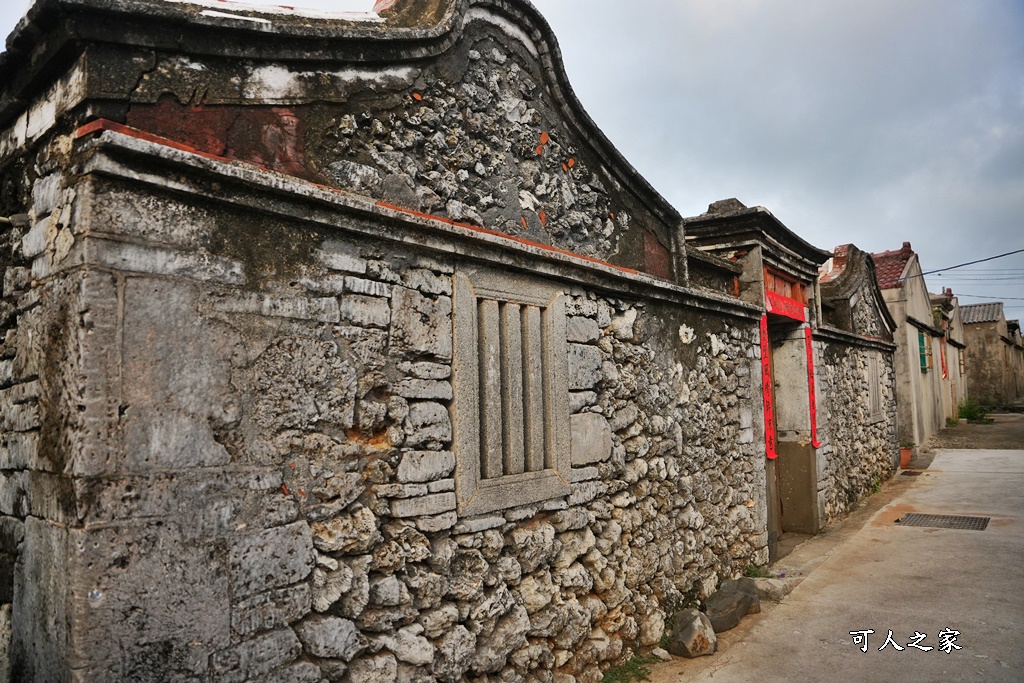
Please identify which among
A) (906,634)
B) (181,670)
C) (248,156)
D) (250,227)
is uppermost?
(248,156)

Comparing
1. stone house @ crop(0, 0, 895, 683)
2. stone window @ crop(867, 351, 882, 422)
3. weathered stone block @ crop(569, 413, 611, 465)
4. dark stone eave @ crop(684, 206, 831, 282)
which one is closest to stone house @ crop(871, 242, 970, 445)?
stone window @ crop(867, 351, 882, 422)

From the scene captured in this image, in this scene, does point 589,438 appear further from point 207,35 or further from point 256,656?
point 207,35

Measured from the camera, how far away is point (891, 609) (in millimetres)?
5359

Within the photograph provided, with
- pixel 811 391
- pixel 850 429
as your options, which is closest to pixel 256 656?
pixel 811 391

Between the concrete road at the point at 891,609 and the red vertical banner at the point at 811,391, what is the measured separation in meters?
1.10

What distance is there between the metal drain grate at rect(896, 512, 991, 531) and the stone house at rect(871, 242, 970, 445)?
5566 mm

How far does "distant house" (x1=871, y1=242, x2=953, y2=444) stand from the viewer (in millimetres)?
13672

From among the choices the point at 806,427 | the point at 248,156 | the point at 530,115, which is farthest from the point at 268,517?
the point at 806,427

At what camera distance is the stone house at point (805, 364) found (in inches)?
277

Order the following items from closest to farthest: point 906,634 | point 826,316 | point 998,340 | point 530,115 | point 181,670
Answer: point 181,670 → point 530,115 → point 906,634 → point 826,316 → point 998,340

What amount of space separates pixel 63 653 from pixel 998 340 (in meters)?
30.8

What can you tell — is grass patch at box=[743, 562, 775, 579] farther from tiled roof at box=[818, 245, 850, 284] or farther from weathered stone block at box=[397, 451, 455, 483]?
tiled roof at box=[818, 245, 850, 284]

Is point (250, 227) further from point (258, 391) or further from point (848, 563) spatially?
point (848, 563)

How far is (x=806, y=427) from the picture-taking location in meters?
7.96
